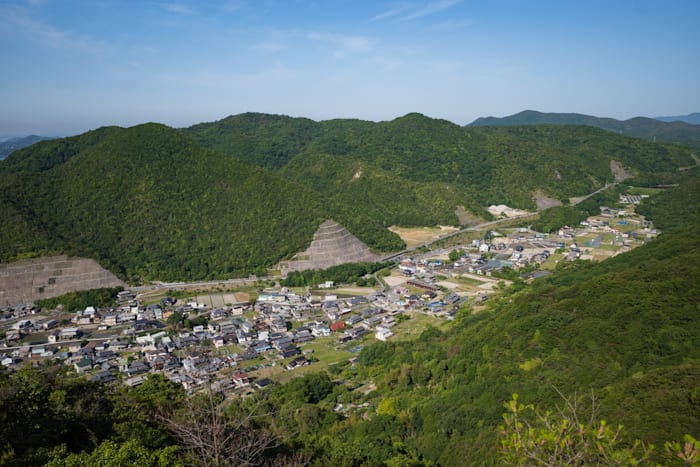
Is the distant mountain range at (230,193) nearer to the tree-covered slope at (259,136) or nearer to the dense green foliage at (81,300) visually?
the tree-covered slope at (259,136)

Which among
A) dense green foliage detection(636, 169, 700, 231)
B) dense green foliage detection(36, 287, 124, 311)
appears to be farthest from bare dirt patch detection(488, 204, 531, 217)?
dense green foliage detection(36, 287, 124, 311)

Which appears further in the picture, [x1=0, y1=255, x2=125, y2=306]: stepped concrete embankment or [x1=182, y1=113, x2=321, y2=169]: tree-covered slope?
[x1=182, y1=113, x2=321, y2=169]: tree-covered slope

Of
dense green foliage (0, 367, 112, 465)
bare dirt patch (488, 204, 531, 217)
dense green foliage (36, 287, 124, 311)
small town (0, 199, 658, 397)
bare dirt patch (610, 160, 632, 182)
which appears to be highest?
bare dirt patch (610, 160, 632, 182)

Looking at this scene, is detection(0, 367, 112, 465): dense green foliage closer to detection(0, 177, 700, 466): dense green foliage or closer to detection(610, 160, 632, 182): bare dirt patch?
detection(0, 177, 700, 466): dense green foliage

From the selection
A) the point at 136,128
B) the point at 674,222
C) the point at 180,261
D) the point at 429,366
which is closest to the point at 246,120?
the point at 136,128

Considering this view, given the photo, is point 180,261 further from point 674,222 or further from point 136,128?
point 674,222

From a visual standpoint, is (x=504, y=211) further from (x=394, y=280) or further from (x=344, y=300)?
(x=344, y=300)

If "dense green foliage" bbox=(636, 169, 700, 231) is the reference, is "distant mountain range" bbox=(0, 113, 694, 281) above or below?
above
